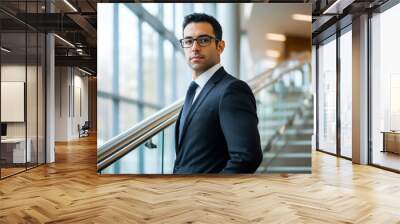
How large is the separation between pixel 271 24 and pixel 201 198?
9.37ft

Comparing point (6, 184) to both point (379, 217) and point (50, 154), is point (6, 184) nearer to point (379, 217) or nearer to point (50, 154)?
point (50, 154)

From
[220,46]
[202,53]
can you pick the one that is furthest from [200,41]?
[220,46]

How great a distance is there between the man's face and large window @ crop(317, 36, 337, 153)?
5.22m

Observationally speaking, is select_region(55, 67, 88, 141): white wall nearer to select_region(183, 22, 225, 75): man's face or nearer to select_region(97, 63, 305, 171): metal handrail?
select_region(97, 63, 305, 171): metal handrail

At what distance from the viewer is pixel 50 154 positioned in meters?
8.60

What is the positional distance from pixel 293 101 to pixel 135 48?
2483 mm

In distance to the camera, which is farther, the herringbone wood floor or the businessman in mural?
the businessman in mural

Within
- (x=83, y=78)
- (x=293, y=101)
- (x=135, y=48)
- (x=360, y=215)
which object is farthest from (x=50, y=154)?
(x=83, y=78)

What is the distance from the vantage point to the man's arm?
570cm

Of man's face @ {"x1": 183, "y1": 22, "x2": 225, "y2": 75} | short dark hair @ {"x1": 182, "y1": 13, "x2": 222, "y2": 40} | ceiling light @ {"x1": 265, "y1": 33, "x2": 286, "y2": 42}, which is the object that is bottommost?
man's face @ {"x1": 183, "y1": 22, "x2": 225, "y2": 75}

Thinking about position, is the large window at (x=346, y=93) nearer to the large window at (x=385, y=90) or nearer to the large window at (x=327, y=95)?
the large window at (x=327, y=95)

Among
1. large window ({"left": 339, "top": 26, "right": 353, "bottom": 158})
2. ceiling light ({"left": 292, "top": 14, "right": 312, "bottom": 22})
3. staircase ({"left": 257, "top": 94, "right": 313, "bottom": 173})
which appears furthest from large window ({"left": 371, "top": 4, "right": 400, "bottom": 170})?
ceiling light ({"left": 292, "top": 14, "right": 312, "bottom": 22})

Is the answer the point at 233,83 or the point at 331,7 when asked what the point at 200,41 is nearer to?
the point at 233,83

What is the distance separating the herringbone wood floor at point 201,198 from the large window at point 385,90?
0.61 meters
